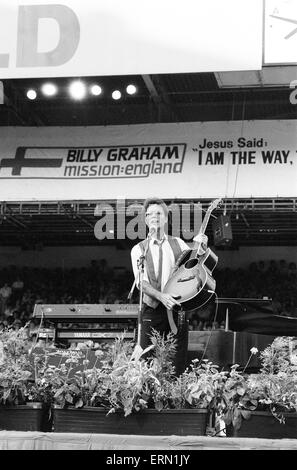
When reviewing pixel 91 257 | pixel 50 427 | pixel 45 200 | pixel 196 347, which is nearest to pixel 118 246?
pixel 91 257

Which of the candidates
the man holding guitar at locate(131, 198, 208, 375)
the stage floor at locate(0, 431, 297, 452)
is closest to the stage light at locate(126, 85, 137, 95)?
the man holding guitar at locate(131, 198, 208, 375)

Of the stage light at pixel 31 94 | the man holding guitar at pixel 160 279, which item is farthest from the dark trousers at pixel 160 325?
the stage light at pixel 31 94

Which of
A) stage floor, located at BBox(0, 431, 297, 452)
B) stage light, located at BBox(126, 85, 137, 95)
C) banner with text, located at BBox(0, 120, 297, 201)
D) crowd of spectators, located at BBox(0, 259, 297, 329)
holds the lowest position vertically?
stage floor, located at BBox(0, 431, 297, 452)

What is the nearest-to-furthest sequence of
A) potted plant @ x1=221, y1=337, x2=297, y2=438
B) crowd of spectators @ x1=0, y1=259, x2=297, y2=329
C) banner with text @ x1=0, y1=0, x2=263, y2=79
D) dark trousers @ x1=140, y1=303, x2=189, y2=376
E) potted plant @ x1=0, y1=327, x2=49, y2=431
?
1. potted plant @ x1=221, y1=337, x2=297, y2=438
2. potted plant @ x1=0, y1=327, x2=49, y2=431
3. dark trousers @ x1=140, y1=303, x2=189, y2=376
4. banner with text @ x1=0, y1=0, x2=263, y2=79
5. crowd of spectators @ x1=0, y1=259, x2=297, y2=329

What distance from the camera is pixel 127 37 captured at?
9.34 m

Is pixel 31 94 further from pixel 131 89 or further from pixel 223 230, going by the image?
pixel 223 230

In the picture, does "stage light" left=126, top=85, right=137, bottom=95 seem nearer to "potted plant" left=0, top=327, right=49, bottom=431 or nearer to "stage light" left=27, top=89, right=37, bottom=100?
"stage light" left=27, top=89, right=37, bottom=100

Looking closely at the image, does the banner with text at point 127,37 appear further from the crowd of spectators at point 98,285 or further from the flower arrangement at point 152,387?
the crowd of spectators at point 98,285

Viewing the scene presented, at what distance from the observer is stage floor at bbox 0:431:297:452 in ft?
12.1

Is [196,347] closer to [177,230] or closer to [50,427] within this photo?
[50,427]

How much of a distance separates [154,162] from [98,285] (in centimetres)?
374

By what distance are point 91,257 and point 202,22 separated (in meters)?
8.84

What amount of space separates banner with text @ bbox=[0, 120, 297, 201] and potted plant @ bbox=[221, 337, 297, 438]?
8347 mm

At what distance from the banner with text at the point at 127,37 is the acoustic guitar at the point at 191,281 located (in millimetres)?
4131
